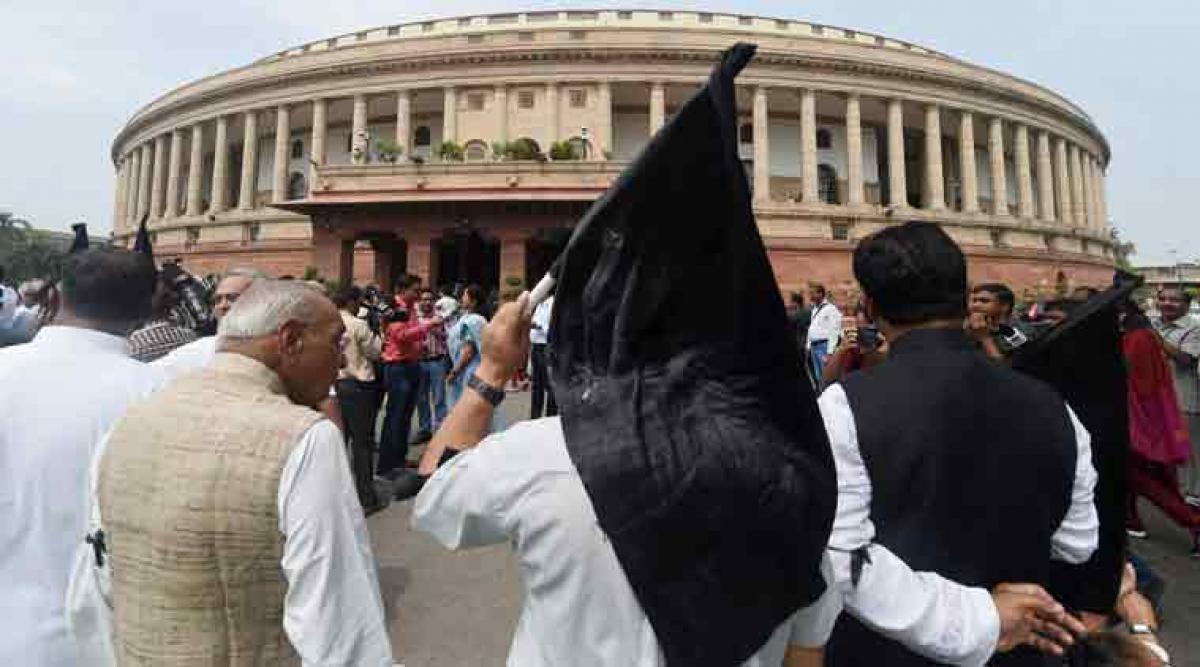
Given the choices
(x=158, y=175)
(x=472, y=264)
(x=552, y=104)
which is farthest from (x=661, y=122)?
(x=158, y=175)

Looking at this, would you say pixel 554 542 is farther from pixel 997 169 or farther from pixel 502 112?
pixel 997 169

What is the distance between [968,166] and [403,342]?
4058 cm

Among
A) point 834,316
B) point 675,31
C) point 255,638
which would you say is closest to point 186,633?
point 255,638

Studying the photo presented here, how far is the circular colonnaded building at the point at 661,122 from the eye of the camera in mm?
35281

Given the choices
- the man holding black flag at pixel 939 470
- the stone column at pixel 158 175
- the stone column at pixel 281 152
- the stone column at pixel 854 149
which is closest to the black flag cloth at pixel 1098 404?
the man holding black flag at pixel 939 470

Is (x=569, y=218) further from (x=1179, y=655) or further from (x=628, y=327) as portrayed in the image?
(x=628, y=327)

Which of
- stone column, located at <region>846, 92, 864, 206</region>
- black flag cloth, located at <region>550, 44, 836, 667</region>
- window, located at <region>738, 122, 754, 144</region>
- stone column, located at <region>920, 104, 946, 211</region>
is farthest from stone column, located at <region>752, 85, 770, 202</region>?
black flag cloth, located at <region>550, 44, 836, 667</region>

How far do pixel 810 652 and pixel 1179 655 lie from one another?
3406 mm

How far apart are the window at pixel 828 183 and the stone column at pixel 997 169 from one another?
9322 mm

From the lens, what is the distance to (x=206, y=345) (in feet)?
10.2

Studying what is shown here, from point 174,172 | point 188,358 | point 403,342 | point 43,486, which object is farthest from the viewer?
point 174,172

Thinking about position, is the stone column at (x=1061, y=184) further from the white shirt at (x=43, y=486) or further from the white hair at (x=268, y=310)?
the white shirt at (x=43, y=486)

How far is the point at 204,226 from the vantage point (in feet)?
133

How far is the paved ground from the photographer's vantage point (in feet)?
11.4
